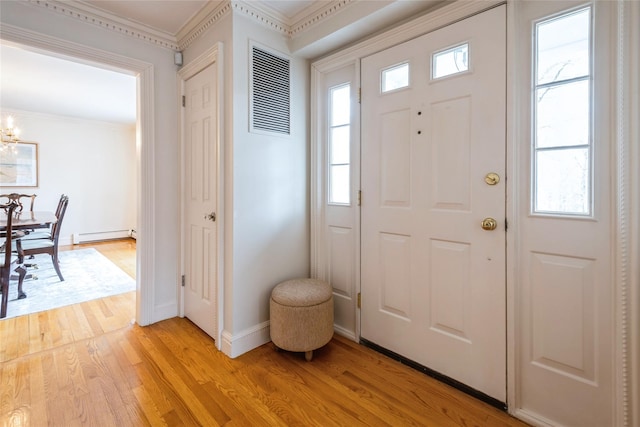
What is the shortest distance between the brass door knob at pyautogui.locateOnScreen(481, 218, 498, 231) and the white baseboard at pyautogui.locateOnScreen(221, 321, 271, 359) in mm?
1645

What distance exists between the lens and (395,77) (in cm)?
192

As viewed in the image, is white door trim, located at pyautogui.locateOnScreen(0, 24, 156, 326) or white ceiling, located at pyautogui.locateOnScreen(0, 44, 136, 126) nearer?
white door trim, located at pyautogui.locateOnScreen(0, 24, 156, 326)

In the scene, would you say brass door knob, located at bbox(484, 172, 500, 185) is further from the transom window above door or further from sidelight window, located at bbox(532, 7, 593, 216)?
the transom window above door

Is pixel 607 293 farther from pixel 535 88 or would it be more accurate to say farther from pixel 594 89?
pixel 535 88

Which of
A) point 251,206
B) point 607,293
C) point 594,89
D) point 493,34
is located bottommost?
point 607,293

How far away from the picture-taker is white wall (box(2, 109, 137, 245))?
5.39 metres

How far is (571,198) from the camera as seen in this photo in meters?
1.33

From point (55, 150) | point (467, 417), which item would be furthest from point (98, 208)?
point (467, 417)

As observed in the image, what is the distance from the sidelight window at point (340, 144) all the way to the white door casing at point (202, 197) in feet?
2.81

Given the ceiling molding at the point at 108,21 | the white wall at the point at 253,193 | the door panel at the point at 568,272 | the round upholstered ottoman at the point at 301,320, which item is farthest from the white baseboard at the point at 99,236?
the door panel at the point at 568,272

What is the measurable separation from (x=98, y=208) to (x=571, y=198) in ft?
24.7

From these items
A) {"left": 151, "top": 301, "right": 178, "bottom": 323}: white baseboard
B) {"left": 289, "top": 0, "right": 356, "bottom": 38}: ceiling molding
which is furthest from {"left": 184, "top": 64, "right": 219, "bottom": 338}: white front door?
{"left": 289, "top": 0, "right": 356, "bottom": 38}: ceiling molding

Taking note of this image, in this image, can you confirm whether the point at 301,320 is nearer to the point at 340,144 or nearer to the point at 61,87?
the point at 340,144

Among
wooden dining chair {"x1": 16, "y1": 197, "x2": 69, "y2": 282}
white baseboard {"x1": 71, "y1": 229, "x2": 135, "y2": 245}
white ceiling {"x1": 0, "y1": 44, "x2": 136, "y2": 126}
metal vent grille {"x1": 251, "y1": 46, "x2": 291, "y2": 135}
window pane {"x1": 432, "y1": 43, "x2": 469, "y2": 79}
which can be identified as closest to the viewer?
window pane {"x1": 432, "y1": 43, "x2": 469, "y2": 79}
